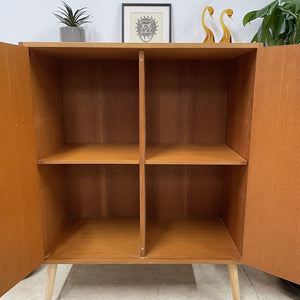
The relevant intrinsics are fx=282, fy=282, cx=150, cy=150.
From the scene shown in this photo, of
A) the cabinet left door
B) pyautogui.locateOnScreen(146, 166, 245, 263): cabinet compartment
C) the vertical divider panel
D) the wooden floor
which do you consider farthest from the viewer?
pyautogui.locateOnScreen(146, 166, 245, 263): cabinet compartment

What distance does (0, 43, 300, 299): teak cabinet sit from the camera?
1047 millimetres

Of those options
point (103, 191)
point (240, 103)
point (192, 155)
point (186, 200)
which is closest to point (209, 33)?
point (240, 103)

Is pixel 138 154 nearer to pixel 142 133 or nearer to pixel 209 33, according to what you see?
pixel 142 133

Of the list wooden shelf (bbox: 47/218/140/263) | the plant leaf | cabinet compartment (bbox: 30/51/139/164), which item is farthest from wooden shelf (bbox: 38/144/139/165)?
the plant leaf

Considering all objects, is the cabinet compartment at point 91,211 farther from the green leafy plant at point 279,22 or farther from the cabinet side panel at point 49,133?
the green leafy plant at point 279,22

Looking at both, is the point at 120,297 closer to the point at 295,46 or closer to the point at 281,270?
the point at 281,270

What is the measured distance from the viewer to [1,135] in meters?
0.97

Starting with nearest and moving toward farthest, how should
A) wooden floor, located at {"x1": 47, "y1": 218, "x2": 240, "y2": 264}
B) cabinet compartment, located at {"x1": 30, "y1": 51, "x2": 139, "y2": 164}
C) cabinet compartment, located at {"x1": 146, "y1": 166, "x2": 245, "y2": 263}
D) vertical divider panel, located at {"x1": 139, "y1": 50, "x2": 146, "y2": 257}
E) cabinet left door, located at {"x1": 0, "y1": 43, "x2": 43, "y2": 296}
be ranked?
cabinet left door, located at {"x1": 0, "y1": 43, "x2": 43, "y2": 296}, vertical divider panel, located at {"x1": 139, "y1": 50, "x2": 146, "y2": 257}, wooden floor, located at {"x1": 47, "y1": 218, "x2": 240, "y2": 264}, cabinet compartment, located at {"x1": 30, "y1": 51, "x2": 139, "y2": 164}, cabinet compartment, located at {"x1": 146, "y1": 166, "x2": 245, "y2": 263}

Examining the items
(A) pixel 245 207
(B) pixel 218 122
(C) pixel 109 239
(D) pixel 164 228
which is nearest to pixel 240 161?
(A) pixel 245 207

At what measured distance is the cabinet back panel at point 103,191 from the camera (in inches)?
62.9

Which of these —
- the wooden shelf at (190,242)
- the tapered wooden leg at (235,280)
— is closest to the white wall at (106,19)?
the wooden shelf at (190,242)

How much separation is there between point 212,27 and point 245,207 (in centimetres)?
101

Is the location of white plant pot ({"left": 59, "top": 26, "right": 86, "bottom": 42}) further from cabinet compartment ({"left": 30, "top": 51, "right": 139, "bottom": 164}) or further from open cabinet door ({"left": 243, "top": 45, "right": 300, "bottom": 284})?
open cabinet door ({"left": 243, "top": 45, "right": 300, "bottom": 284})

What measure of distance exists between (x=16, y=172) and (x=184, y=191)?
904mm
